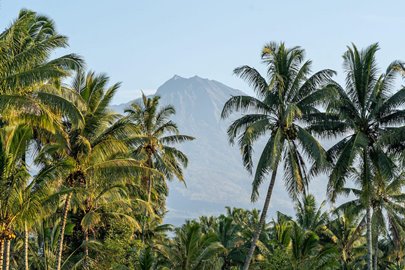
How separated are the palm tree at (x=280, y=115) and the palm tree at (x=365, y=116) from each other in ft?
4.66

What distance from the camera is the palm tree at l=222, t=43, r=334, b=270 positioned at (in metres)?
28.8

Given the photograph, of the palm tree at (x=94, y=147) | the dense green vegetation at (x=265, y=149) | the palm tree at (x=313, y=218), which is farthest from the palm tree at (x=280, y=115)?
the palm tree at (x=313, y=218)

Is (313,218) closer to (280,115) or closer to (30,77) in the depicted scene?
(280,115)

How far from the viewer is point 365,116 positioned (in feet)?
98.3

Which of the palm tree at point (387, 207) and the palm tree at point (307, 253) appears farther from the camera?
the palm tree at point (387, 207)

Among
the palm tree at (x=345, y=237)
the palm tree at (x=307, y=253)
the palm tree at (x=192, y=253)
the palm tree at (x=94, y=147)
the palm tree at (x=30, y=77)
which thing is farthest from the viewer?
the palm tree at (x=345, y=237)

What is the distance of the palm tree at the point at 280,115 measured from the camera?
2878 cm

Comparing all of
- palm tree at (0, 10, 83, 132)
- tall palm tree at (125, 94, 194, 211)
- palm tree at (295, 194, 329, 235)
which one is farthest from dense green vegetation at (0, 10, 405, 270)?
palm tree at (295, 194, 329, 235)

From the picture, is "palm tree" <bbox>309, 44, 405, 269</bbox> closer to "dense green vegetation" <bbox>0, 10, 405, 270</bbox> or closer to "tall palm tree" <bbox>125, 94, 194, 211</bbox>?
"dense green vegetation" <bbox>0, 10, 405, 270</bbox>

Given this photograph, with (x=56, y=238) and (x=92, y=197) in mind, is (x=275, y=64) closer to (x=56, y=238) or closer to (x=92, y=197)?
(x=92, y=197)

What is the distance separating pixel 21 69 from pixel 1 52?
1295 mm

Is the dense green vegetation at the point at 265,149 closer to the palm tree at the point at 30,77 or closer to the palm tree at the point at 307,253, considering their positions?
the palm tree at the point at 307,253

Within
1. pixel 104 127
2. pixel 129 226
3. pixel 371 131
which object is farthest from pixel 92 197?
pixel 371 131

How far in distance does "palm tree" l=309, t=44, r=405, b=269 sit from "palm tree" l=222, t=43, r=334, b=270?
1422mm
